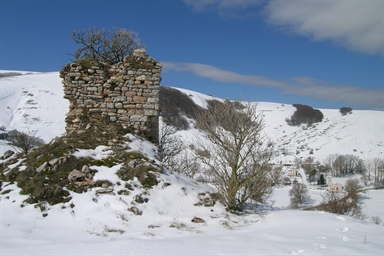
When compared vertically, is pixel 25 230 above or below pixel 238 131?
below

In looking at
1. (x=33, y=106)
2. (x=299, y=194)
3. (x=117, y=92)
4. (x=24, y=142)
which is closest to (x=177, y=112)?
(x=299, y=194)

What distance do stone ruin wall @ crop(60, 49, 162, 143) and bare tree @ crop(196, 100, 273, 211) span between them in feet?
8.85

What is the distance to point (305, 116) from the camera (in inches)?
4434

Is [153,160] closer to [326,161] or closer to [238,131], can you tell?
[238,131]

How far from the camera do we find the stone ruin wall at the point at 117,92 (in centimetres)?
836

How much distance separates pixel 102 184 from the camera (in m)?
5.63

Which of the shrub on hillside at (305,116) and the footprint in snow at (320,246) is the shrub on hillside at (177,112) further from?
the shrub on hillside at (305,116)

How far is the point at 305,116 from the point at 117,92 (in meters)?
116

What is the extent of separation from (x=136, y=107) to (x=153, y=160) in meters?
2.23

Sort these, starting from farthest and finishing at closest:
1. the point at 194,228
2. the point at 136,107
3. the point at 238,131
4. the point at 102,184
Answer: the point at 136,107 < the point at 238,131 < the point at 102,184 < the point at 194,228

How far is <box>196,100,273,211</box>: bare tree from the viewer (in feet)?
19.9

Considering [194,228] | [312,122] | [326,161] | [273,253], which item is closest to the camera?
[273,253]

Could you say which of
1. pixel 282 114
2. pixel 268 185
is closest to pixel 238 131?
pixel 268 185

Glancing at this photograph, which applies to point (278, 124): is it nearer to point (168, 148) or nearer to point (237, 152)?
point (168, 148)
